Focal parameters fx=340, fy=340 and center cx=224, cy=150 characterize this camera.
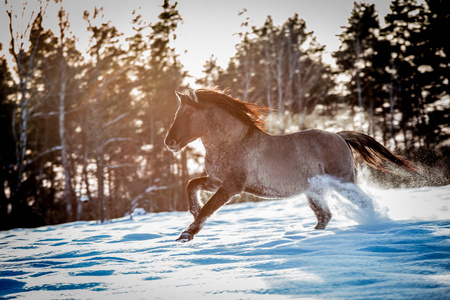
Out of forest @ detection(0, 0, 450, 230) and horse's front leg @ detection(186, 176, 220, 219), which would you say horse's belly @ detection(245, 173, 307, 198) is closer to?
horse's front leg @ detection(186, 176, 220, 219)

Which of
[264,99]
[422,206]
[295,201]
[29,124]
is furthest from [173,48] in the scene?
[422,206]

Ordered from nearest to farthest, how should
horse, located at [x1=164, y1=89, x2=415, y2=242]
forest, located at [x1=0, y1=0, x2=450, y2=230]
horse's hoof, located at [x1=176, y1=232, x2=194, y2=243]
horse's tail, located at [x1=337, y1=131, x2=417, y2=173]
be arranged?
horse's hoof, located at [x1=176, y1=232, x2=194, y2=243]
horse, located at [x1=164, y1=89, x2=415, y2=242]
horse's tail, located at [x1=337, y1=131, x2=417, y2=173]
forest, located at [x1=0, y1=0, x2=450, y2=230]

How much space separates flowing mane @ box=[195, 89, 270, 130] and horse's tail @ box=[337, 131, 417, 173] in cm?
150

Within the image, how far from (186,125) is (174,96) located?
665 inches

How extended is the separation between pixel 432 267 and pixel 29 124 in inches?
855

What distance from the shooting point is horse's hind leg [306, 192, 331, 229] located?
162 inches

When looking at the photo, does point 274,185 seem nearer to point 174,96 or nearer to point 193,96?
point 193,96

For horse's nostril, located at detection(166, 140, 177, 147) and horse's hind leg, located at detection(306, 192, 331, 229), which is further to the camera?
horse's hind leg, located at detection(306, 192, 331, 229)

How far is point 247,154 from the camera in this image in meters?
3.85

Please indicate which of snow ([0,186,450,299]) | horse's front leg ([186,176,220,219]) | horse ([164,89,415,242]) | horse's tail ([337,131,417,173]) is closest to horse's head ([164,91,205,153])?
horse ([164,89,415,242])

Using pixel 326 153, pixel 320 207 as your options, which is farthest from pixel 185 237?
pixel 326 153

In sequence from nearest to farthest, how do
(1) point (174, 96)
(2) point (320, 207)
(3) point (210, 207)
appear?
(3) point (210, 207)
(2) point (320, 207)
(1) point (174, 96)

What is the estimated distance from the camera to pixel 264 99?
843 inches

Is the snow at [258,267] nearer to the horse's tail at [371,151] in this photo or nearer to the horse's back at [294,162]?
the horse's back at [294,162]
